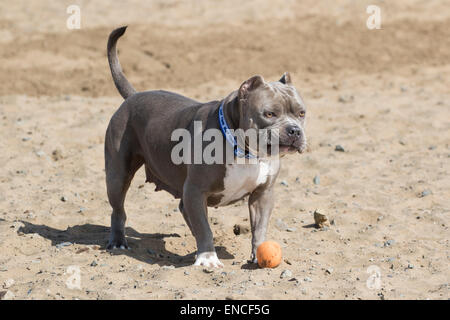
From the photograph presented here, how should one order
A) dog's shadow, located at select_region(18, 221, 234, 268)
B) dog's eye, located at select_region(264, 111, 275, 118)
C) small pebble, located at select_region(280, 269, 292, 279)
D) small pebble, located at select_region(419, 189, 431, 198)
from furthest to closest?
small pebble, located at select_region(419, 189, 431, 198)
dog's shadow, located at select_region(18, 221, 234, 268)
dog's eye, located at select_region(264, 111, 275, 118)
small pebble, located at select_region(280, 269, 292, 279)

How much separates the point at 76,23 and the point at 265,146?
9136mm

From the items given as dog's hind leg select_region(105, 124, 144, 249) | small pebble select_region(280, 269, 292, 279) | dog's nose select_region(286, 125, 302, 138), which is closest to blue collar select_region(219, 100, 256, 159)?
dog's nose select_region(286, 125, 302, 138)

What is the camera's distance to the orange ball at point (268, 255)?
578 centimetres

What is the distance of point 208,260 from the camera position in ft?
19.1

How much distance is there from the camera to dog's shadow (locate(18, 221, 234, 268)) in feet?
21.1

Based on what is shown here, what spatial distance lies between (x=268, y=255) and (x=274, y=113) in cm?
110

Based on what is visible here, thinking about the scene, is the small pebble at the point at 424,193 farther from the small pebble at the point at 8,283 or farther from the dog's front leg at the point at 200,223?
the small pebble at the point at 8,283

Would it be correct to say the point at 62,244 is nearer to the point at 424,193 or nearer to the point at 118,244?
the point at 118,244

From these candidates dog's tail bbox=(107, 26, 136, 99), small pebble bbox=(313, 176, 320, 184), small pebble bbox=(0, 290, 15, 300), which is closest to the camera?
small pebble bbox=(0, 290, 15, 300)

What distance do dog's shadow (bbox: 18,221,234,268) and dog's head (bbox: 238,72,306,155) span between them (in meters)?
1.32

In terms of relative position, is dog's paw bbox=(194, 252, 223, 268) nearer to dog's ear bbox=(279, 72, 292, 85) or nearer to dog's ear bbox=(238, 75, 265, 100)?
dog's ear bbox=(238, 75, 265, 100)

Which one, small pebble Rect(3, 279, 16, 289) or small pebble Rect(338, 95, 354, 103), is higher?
small pebble Rect(338, 95, 354, 103)

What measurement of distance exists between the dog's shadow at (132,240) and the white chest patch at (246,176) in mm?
699

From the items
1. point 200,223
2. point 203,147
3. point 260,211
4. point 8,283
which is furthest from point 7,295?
point 260,211
